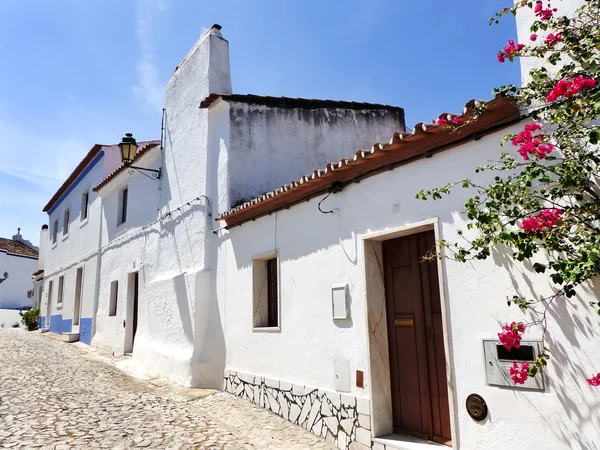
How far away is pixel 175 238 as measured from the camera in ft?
32.1

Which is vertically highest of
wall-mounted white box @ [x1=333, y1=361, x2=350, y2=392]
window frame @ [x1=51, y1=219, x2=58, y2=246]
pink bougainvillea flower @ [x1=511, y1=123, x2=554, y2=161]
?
window frame @ [x1=51, y1=219, x2=58, y2=246]

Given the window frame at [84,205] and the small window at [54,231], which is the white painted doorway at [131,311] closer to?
the window frame at [84,205]

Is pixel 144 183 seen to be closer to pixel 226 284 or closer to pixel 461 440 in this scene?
pixel 226 284

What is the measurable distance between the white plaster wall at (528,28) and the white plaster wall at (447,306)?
57 centimetres

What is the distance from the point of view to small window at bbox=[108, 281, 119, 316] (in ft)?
44.0

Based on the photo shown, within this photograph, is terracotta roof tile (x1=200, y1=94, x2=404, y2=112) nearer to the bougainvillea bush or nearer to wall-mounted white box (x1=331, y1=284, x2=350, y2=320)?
wall-mounted white box (x1=331, y1=284, x2=350, y2=320)

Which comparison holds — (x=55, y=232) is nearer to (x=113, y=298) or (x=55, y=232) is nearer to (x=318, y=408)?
(x=113, y=298)

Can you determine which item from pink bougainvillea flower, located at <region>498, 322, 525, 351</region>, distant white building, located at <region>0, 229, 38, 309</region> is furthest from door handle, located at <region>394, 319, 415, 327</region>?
distant white building, located at <region>0, 229, 38, 309</region>

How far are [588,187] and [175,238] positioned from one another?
26.3ft

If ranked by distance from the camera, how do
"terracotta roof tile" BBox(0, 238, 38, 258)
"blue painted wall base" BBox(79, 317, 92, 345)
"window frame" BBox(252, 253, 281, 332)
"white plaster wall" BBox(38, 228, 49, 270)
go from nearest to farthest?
"window frame" BBox(252, 253, 281, 332) → "blue painted wall base" BBox(79, 317, 92, 345) → "white plaster wall" BBox(38, 228, 49, 270) → "terracotta roof tile" BBox(0, 238, 38, 258)

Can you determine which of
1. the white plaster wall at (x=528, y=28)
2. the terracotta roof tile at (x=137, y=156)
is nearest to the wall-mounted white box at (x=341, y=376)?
the white plaster wall at (x=528, y=28)

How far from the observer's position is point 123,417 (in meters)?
6.23

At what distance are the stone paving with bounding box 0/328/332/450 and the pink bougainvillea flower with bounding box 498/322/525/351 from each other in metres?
2.71

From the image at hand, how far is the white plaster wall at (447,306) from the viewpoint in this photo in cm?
332
